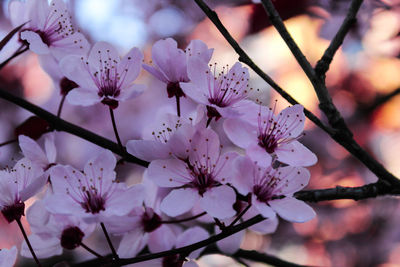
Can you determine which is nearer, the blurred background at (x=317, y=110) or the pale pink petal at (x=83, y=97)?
the pale pink petal at (x=83, y=97)

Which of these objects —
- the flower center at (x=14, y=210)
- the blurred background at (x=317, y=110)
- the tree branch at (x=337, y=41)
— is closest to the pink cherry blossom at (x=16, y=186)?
the flower center at (x=14, y=210)

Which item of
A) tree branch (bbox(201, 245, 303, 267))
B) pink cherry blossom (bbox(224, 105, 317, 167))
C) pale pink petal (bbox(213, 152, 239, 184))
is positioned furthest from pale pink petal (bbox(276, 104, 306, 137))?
tree branch (bbox(201, 245, 303, 267))

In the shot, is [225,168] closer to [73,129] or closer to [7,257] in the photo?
[73,129]

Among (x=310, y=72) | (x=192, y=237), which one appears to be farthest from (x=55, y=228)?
(x=310, y=72)

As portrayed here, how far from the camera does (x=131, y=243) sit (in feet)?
2.48

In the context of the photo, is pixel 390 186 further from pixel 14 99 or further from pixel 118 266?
pixel 14 99

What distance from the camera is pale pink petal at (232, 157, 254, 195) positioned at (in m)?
0.57

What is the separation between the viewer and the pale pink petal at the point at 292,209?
0.58 metres

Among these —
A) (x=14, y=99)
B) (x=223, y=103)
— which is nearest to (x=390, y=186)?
(x=223, y=103)

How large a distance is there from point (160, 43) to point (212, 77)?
9 centimetres

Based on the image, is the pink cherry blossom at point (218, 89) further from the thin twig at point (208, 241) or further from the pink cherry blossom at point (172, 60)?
the thin twig at point (208, 241)

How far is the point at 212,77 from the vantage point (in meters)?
0.67

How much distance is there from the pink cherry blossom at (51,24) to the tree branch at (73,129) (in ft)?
0.48

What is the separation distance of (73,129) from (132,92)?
110 mm
